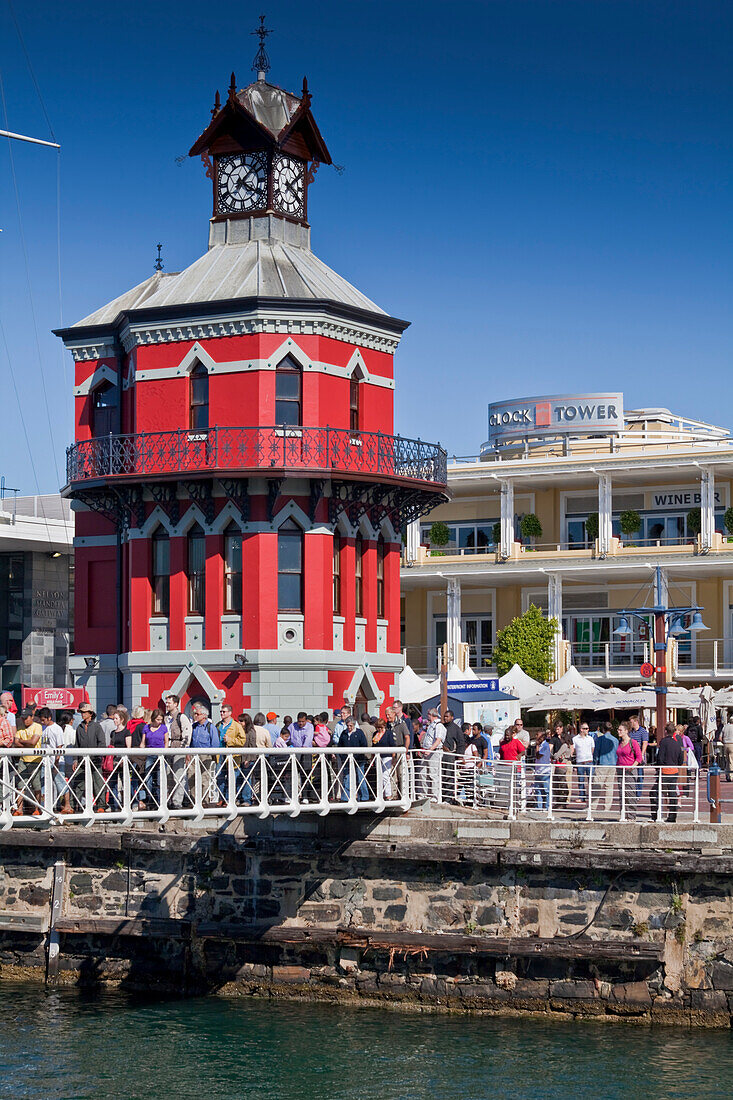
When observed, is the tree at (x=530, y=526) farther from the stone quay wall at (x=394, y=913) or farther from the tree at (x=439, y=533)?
the stone quay wall at (x=394, y=913)

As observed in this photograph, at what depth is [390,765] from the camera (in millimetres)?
25953

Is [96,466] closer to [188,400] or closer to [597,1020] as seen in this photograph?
[188,400]

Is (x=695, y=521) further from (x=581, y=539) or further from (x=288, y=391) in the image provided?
(x=288, y=391)

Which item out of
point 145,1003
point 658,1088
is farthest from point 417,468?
point 658,1088

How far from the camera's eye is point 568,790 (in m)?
25.8

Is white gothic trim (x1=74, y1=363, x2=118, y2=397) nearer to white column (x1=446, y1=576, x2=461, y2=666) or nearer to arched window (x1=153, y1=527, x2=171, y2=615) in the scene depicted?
arched window (x1=153, y1=527, x2=171, y2=615)

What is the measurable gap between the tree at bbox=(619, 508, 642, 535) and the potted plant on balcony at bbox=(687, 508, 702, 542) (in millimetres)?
1754

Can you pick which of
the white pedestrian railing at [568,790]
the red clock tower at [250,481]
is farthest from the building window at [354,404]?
the white pedestrian railing at [568,790]

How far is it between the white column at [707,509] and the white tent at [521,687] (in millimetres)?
12357

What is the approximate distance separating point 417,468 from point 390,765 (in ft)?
39.9

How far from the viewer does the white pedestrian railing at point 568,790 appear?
25.4m

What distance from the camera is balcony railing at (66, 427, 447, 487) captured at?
34469 mm

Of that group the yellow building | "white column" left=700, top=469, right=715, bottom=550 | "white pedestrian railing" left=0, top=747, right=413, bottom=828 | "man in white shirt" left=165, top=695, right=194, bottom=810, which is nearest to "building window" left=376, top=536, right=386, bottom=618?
"man in white shirt" left=165, top=695, right=194, bottom=810

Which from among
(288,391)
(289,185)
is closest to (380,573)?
(288,391)
